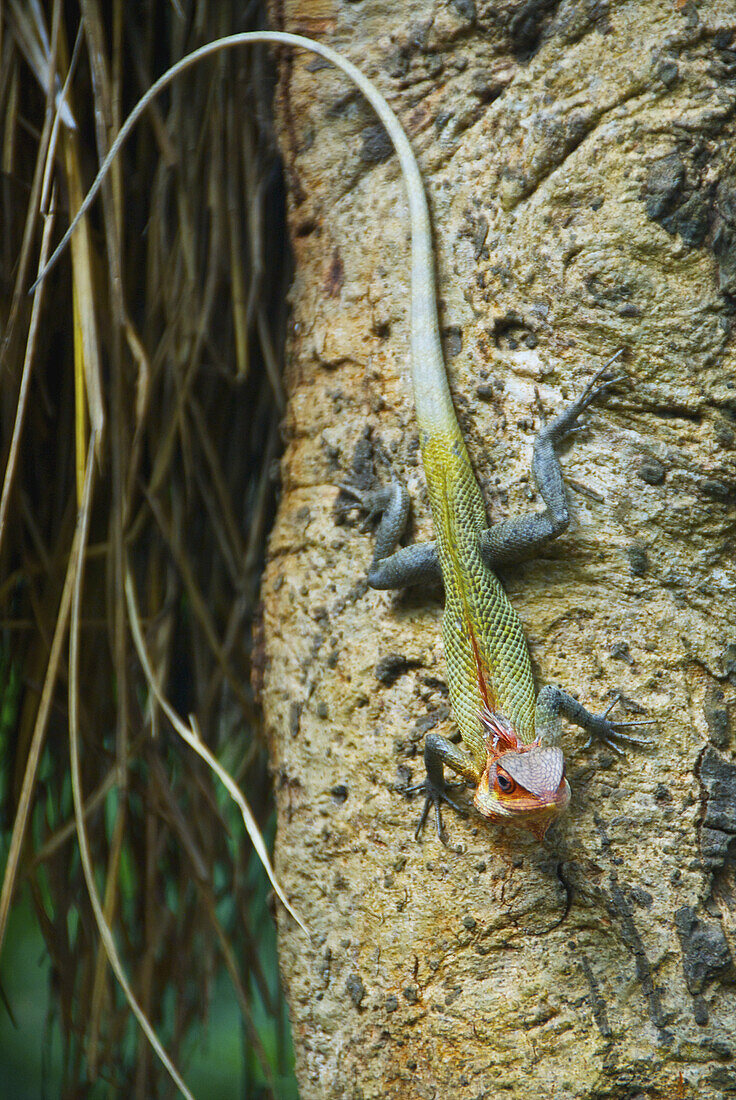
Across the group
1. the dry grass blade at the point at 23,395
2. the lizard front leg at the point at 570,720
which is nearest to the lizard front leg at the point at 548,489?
the lizard front leg at the point at 570,720

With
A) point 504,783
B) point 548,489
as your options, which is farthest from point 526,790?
point 548,489

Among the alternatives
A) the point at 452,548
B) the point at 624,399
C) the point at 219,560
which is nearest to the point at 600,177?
the point at 624,399

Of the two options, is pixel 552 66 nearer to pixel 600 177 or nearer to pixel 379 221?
pixel 600 177

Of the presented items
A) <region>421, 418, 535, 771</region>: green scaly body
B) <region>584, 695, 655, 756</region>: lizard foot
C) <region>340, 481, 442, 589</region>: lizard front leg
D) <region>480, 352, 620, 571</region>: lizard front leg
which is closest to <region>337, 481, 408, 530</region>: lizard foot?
<region>340, 481, 442, 589</region>: lizard front leg

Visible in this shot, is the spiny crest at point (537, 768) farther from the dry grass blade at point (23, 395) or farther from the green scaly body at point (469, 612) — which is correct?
the dry grass blade at point (23, 395)

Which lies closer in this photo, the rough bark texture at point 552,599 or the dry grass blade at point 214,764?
the rough bark texture at point 552,599

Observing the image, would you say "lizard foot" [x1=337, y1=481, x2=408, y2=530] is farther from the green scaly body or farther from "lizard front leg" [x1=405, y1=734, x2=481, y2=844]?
"lizard front leg" [x1=405, y1=734, x2=481, y2=844]
